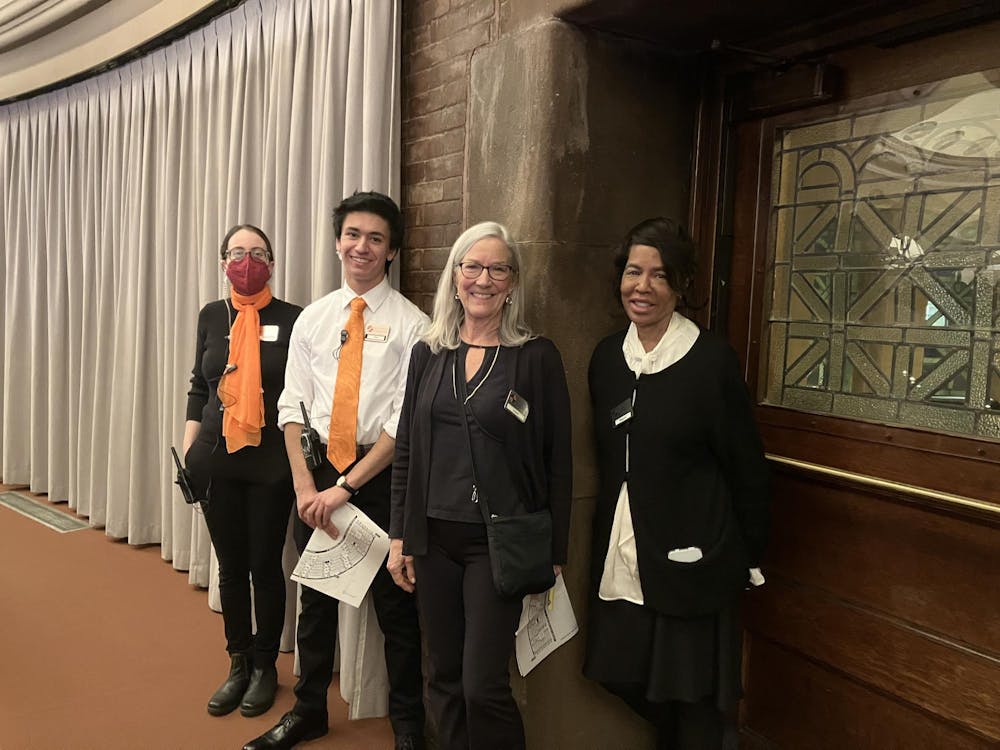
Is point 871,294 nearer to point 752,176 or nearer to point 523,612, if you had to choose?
point 752,176

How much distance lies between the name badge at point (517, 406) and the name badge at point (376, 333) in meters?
0.58

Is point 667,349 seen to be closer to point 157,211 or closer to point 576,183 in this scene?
point 576,183

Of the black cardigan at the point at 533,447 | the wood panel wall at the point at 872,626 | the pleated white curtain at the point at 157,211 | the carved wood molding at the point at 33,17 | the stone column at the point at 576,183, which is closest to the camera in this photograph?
the wood panel wall at the point at 872,626

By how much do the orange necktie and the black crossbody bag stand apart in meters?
0.50

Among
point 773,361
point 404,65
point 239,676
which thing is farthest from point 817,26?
point 239,676

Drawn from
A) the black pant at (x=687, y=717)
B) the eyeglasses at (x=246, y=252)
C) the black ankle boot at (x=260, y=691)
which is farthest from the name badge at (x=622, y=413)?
the black ankle boot at (x=260, y=691)

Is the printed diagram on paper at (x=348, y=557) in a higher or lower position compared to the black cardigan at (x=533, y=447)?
lower

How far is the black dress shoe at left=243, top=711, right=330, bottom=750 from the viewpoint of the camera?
8.05 ft

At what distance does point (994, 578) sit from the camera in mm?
1823

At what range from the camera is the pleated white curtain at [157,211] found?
117 inches

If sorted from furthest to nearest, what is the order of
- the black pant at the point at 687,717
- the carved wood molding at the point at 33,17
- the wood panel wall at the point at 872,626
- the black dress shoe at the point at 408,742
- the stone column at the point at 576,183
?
the carved wood molding at the point at 33,17 < the black dress shoe at the point at 408,742 < the stone column at the point at 576,183 < the black pant at the point at 687,717 < the wood panel wall at the point at 872,626

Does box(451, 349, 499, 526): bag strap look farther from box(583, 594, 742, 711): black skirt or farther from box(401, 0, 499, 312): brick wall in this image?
box(401, 0, 499, 312): brick wall

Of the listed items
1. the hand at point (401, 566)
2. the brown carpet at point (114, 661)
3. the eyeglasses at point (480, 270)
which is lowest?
the brown carpet at point (114, 661)

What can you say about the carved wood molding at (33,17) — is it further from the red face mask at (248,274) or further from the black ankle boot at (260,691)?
the black ankle boot at (260,691)
